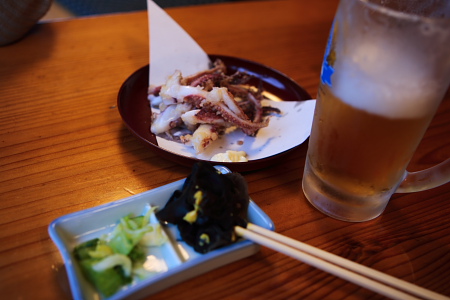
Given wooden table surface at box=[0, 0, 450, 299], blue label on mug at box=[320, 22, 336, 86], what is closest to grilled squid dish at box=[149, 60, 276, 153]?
wooden table surface at box=[0, 0, 450, 299]

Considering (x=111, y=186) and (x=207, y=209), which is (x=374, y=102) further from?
(x=111, y=186)

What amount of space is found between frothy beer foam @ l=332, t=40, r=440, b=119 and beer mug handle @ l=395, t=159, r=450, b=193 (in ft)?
0.57

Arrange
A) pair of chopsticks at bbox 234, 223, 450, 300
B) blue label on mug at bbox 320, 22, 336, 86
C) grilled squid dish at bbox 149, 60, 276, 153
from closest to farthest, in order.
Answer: pair of chopsticks at bbox 234, 223, 450, 300, blue label on mug at bbox 320, 22, 336, 86, grilled squid dish at bbox 149, 60, 276, 153

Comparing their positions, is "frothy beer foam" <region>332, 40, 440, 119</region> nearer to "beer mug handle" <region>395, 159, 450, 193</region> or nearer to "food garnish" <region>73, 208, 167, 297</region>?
"beer mug handle" <region>395, 159, 450, 193</region>

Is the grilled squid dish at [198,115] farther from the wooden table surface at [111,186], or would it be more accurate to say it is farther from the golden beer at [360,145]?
the golden beer at [360,145]

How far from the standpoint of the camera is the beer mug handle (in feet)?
2.56

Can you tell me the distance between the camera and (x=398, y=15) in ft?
1.94

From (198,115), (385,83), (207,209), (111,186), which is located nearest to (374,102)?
(385,83)

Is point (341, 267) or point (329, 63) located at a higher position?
point (329, 63)

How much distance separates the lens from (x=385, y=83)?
645mm

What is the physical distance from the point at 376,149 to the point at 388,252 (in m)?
0.25

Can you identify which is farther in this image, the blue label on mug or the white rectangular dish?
the blue label on mug

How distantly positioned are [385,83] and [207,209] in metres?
0.42

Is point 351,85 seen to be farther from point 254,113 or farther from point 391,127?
point 254,113
